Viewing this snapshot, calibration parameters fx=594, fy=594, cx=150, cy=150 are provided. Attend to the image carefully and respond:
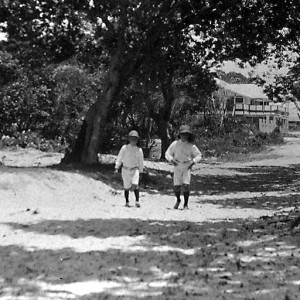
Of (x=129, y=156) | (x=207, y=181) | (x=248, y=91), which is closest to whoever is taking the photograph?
(x=129, y=156)

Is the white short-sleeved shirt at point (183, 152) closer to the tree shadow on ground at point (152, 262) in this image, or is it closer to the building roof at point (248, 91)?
the tree shadow on ground at point (152, 262)

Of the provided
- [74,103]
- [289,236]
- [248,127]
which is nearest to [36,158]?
[74,103]

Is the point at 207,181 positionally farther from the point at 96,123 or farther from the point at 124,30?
the point at 124,30

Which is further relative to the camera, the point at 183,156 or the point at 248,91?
the point at 248,91

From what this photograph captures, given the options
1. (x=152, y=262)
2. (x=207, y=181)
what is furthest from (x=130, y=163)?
(x=207, y=181)

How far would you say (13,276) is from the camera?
6.09 m

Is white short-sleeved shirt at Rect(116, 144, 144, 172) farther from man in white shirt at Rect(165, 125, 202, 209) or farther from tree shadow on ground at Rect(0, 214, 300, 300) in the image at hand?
tree shadow on ground at Rect(0, 214, 300, 300)

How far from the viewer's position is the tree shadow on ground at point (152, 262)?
5.58m

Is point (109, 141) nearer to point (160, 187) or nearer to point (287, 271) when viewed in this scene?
point (160, 187)

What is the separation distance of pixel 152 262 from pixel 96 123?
13.5 metres

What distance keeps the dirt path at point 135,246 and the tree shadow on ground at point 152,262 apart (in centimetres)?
1

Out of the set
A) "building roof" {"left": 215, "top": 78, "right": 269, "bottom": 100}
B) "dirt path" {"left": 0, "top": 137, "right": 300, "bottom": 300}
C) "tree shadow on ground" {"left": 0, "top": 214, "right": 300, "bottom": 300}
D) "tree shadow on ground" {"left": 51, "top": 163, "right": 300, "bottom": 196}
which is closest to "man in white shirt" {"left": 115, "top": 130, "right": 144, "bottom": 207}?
"dirt path" {"left": 0, "top": 137, "right": 300, "bottom": 300}

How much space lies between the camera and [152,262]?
269 inches

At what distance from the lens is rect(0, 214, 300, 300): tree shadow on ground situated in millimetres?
5582
